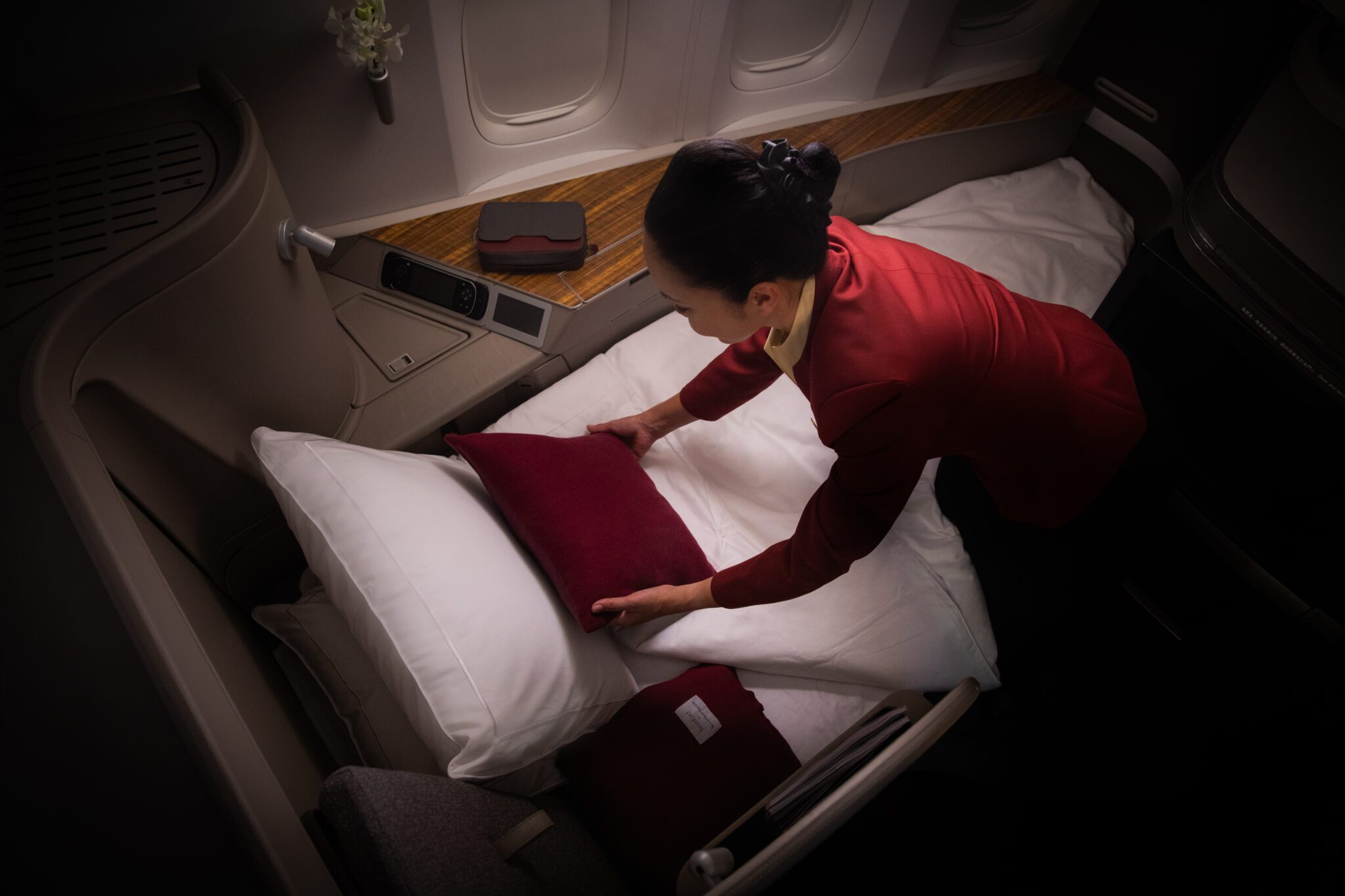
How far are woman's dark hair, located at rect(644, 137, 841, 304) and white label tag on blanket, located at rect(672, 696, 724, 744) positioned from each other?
70cm

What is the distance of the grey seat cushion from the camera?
2.90 feet

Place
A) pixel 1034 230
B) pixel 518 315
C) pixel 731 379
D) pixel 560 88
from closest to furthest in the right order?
pixel 731 379, pixel 518 315, pixel 560 88, pixel 1034 230

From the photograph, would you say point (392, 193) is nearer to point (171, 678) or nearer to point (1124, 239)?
point (171, 678)

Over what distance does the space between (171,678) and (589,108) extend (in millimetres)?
1726

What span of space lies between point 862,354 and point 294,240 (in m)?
0.96

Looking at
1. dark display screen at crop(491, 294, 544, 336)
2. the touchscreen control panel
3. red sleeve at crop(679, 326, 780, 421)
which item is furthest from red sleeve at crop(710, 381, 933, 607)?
the touchscreen control panel

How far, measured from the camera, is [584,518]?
1302 millimetres

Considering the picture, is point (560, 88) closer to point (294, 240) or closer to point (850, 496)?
point (294, 240)

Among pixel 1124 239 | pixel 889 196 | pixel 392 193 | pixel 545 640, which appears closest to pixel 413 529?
pixel 545 640

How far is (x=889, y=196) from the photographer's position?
7.60ft

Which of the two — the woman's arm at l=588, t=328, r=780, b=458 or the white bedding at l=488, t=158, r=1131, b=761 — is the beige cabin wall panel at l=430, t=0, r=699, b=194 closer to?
the white bedding at l=488, t=158, r=1131, b=761

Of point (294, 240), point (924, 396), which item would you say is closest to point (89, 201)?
point (294, 240)

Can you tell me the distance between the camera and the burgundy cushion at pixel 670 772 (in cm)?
114

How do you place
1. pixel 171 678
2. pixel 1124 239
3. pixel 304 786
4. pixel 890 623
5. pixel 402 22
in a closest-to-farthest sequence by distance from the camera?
1. pixel 171 678
2. pixel 304 786
3. pixel 890 623
4. pixel 402 22
5. pixel 1124 239
